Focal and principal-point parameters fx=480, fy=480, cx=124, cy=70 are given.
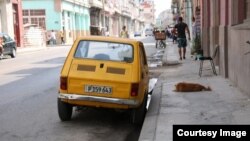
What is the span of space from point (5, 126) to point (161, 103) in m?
3.27

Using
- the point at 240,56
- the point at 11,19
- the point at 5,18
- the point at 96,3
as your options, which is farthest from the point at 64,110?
the point at 96,3

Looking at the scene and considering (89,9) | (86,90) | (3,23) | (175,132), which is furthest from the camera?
(89,9)

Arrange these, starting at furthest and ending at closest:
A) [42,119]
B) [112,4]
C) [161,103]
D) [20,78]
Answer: [112,4] → [20,78] → [161,103] → [42,119]

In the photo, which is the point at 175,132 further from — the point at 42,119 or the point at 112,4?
the point at 112,4

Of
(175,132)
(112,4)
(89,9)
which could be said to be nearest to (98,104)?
(175,132)

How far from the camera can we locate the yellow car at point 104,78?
838 cm

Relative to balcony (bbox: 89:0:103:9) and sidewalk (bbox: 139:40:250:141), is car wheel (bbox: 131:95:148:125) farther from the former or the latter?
balcony (bbox: 89:0:103:9)

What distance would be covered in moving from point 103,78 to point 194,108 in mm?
1961

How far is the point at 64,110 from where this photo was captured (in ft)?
29.0

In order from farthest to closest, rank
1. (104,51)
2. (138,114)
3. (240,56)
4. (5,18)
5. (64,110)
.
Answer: (5,18) < (240,56) < (104,51) < (64,110) < (138,114)

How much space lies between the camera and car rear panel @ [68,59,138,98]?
329 inches

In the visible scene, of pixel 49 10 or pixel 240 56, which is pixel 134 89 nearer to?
pixel 240 56

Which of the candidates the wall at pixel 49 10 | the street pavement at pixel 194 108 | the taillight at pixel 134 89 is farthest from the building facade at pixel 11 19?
the taillight at pixel 134 89

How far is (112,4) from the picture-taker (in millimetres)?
104312
